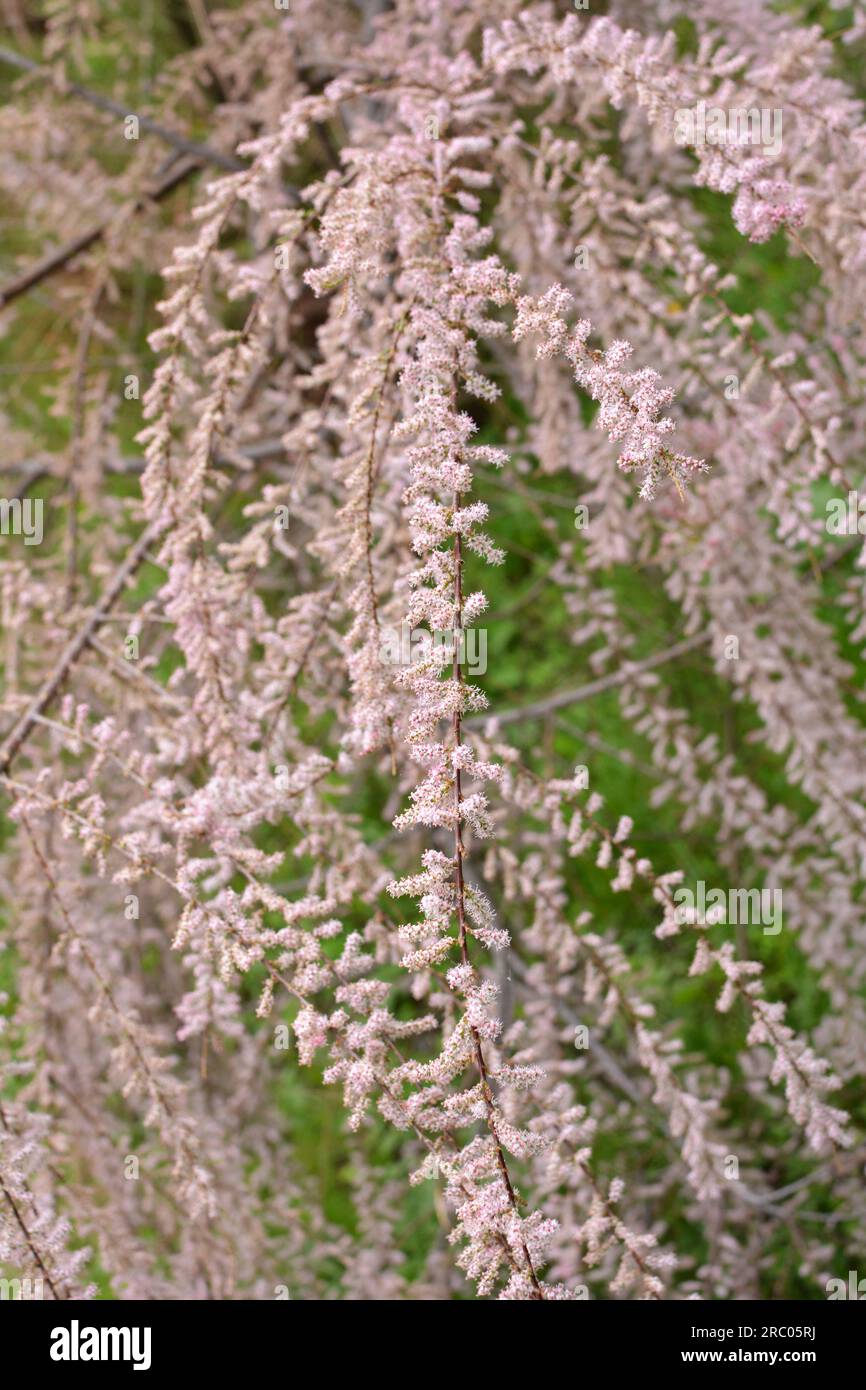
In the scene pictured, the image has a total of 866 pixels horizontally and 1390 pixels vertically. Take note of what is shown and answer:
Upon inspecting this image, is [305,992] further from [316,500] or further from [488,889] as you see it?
[488,889]

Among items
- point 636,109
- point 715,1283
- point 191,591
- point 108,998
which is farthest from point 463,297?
point 715,1283

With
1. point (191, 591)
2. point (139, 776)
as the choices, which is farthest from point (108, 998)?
point (191, 591)

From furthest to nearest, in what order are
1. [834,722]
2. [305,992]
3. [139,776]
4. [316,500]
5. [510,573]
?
[510,573], [834,722], [316,500], [139,776], [305,992]

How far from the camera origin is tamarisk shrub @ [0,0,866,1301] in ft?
4.31

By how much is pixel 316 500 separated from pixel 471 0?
3.67ft

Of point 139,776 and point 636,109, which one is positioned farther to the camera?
point 636,109

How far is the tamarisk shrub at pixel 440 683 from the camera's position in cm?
131

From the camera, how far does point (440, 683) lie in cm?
114

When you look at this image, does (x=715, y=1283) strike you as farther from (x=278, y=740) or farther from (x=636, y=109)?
(x=636, y=109)

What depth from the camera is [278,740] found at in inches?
65.7
